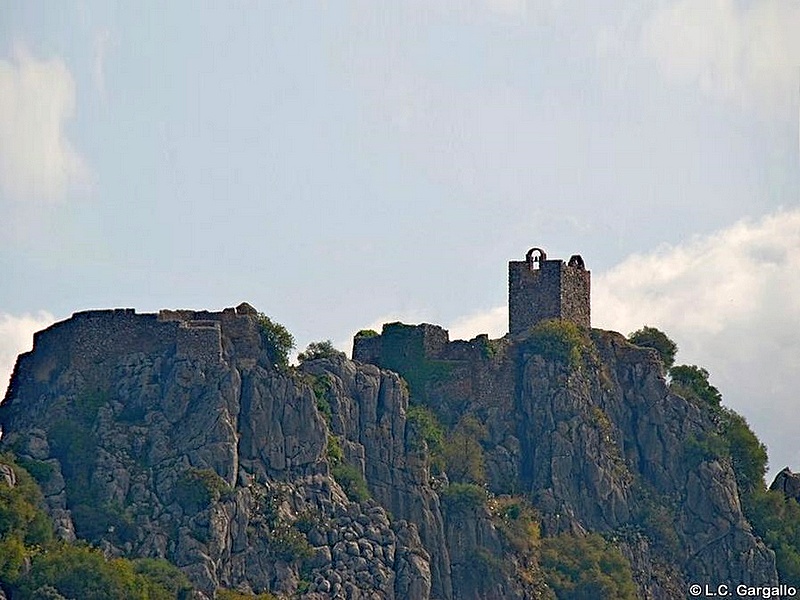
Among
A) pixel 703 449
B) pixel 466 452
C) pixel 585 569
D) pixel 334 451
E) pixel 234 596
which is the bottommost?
pixel 234 596

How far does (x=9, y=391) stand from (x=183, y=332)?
27.7ft

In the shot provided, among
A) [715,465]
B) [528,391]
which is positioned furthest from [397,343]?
[715,465]

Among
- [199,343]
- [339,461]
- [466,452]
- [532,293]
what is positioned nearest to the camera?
[199,343]

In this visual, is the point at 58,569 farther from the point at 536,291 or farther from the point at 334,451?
the point at 536,291

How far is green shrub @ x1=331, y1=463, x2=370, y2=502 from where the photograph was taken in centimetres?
14238

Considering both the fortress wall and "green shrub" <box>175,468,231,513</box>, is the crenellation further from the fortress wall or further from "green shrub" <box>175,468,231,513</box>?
the fortress wall

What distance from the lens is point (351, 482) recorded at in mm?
143000

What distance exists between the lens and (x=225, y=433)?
139000 millimetres

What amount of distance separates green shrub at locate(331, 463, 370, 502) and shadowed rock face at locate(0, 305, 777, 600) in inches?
5.8

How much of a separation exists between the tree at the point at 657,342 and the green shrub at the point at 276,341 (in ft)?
79.7

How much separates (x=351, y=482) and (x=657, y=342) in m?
24.6

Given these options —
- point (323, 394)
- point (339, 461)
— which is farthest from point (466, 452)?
point (323, 394)

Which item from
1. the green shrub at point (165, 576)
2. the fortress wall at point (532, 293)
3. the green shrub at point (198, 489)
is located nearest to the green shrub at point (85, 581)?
the green shrub at point (165, 576)

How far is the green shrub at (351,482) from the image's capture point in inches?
5605
